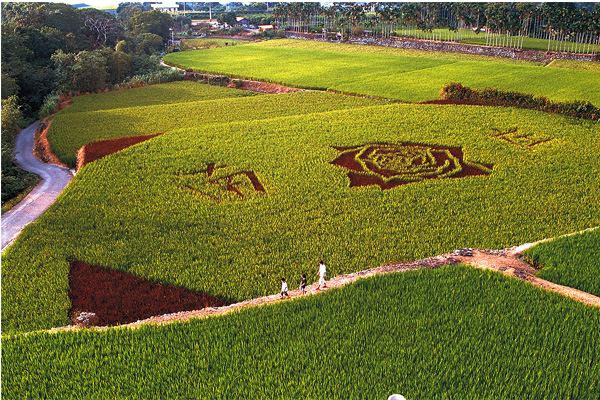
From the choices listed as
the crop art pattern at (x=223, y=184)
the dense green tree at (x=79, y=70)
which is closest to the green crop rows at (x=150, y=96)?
the dense green tree at (x=79, y=70)

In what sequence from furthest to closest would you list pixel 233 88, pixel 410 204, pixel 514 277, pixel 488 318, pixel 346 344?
pixel 233 88 → pixel 410 204 → pixel 514 277 → pixel 488 318 → pixel 346 344

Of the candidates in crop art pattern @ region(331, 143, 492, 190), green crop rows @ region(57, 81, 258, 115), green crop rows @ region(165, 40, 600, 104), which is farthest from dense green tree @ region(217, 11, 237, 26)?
crop art pattern @ region(331, 143, 492, 190)

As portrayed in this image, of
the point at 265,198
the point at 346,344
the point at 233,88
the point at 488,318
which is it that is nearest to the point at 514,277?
the point at 488,318

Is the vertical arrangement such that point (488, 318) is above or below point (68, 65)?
below

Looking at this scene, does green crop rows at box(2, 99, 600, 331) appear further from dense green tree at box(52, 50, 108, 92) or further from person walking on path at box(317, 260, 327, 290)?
dense green tree at box(52, 50, 108, 92)

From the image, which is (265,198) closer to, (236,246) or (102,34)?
(236,246)

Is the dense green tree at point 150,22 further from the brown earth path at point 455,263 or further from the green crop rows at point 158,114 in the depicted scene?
the brown earth path at point 455,263
